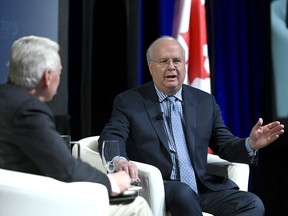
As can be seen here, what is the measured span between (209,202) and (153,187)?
1.37ft

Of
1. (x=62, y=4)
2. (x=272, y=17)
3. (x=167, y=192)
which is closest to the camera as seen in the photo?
(x=167, y=192)

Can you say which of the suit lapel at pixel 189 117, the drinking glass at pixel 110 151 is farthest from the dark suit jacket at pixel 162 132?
the drinking glass at pixel 110 151

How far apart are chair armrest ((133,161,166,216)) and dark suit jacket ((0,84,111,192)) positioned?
0.63m

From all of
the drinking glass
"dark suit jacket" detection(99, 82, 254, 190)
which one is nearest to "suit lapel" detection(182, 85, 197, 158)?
"dark suit jacket" detection(99, 82, 254, 190)

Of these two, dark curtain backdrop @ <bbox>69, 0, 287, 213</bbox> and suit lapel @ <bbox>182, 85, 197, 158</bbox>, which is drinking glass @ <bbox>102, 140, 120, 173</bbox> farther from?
dark curtain backdrop @ <bbox>69, 0, 287, 213</bbox>

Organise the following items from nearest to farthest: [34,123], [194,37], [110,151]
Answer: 1. [34,123]
2. [110,151]
3. [194,37]

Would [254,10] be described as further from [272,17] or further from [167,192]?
[167,192]

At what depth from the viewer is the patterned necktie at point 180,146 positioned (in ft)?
9.66

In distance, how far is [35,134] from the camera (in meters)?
1.98

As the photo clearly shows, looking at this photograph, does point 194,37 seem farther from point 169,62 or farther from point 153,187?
point 153,187

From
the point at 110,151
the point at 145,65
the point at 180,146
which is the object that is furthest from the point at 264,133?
the point at 145,65

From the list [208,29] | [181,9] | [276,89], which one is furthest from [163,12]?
[276,89]

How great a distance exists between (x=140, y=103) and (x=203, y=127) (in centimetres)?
36

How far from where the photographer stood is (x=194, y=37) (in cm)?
405
